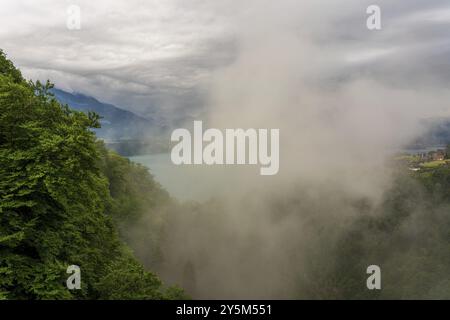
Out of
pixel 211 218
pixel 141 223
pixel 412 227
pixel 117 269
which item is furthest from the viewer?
pixel 211 218

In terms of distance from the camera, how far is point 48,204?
16547 mm

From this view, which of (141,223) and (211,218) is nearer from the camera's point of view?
(141,223)

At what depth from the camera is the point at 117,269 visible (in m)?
17.5

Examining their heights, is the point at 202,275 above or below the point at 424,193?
below

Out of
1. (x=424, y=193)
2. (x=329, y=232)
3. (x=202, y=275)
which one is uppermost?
(x=424, y=193)

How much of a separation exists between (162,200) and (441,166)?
87.2 meters

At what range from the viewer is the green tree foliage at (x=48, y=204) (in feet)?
48.7

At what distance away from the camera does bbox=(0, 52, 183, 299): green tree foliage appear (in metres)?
14.9

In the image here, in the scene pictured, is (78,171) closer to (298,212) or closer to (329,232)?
(329,232)

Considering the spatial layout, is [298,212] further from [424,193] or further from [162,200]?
[162,200]

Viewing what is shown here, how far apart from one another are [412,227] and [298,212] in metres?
55.2

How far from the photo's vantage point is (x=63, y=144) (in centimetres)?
1537

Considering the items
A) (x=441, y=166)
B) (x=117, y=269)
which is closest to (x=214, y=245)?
(x=441, y=166)
